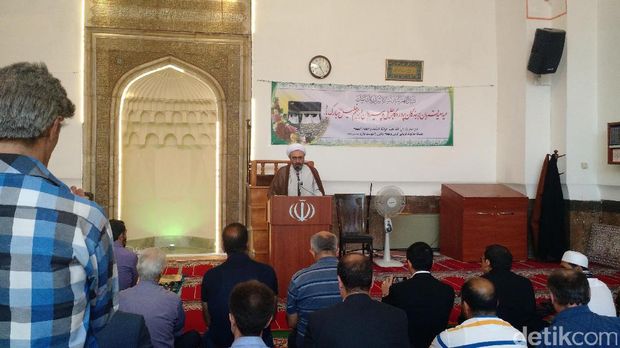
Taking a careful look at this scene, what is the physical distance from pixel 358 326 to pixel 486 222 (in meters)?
4.71

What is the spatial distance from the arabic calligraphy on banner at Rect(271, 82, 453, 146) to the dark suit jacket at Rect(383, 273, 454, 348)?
4.20 m

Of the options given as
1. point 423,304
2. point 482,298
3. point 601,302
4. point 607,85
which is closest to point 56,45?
point 423,304

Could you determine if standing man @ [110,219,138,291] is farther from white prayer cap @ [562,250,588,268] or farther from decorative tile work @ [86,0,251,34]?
decorative tile work @ [86,0,251,34]

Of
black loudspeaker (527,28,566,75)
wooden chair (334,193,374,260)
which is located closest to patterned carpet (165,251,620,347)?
wooden chair (334,193,374,260)

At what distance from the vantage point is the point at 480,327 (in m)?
1.91

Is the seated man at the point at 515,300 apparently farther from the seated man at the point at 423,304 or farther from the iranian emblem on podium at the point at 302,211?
the iranian emblem on podium at the point at 302,211

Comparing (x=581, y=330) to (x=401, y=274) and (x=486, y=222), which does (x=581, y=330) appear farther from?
(x=486, y=222)

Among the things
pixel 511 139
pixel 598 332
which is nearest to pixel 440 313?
pixel 598 332

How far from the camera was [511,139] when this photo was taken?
6.83m

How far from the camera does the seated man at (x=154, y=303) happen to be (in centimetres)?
235

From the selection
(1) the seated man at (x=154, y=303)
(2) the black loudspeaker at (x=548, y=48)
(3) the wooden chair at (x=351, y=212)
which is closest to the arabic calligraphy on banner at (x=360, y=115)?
(3) the wooden chair at (x=351, y=212)

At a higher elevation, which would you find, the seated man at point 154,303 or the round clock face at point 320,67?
the round clock face at point 320,67

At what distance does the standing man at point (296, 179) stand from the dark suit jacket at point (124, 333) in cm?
334

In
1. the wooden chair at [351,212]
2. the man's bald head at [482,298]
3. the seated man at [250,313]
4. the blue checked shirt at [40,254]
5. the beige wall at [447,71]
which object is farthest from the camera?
the beige wall at [447,71]
